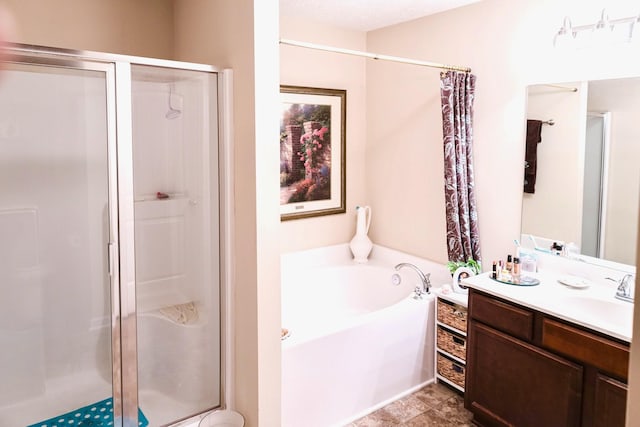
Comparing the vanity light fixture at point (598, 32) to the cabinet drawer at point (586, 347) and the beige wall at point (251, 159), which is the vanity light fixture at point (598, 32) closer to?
the cabinet drawer at point (586, 347)

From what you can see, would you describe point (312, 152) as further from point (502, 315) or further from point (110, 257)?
point (110, 257)

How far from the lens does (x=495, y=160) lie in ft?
10.2

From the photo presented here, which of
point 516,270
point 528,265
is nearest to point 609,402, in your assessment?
point 516,270

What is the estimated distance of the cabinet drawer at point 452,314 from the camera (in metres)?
2.98

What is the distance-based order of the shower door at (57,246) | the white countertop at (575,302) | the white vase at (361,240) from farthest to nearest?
the white vase at (361,240) → the white countertop at (575,302) → the shower door at (57,246)

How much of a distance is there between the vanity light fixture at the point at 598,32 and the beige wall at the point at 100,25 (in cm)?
231

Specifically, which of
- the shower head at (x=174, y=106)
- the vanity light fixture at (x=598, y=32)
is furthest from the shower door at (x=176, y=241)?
the vanity light fixture at (x=598, y=32)

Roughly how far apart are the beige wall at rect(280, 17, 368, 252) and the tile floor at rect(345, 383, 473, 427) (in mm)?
1456

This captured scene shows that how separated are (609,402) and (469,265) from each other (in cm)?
120

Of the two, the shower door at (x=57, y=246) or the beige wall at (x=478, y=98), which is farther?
the beige wall at (x=478, y=98)

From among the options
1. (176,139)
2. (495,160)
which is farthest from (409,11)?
(176,139)

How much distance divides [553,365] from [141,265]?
1980mm

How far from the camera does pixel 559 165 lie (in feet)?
9.07

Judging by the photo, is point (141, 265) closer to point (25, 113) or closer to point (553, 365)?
point (25, 113)
